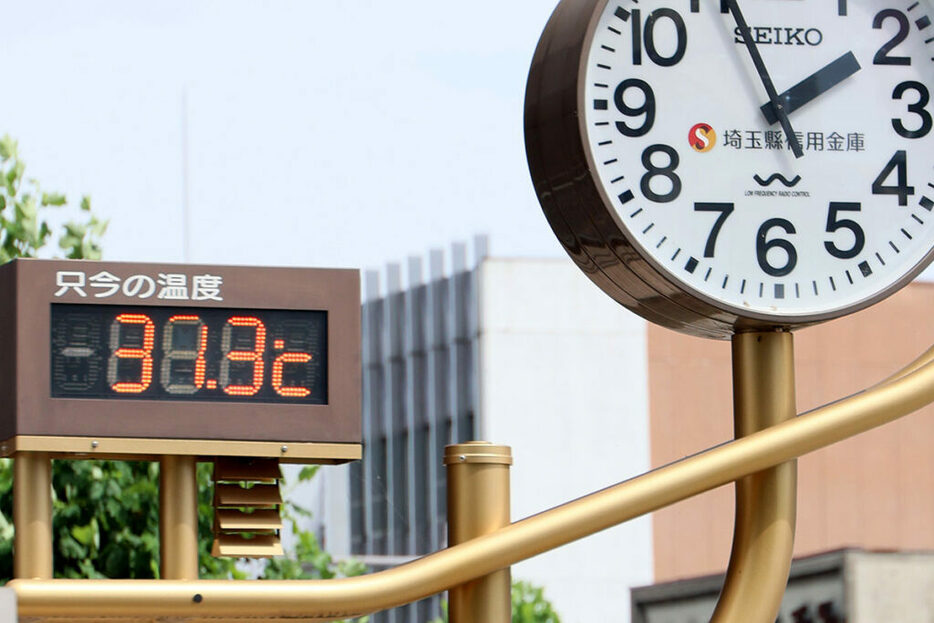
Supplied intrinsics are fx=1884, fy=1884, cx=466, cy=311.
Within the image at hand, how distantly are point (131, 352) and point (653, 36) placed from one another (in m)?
1.13

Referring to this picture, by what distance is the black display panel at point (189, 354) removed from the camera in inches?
129

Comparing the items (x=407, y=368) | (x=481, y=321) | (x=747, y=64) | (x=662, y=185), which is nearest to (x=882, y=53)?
(x=747, y=64)

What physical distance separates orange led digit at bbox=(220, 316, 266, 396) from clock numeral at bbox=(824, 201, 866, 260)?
1.09m

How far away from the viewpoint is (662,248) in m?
3.50

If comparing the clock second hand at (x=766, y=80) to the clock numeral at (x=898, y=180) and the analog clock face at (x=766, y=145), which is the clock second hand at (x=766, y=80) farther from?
the clock numeral at (x=898, y=180)

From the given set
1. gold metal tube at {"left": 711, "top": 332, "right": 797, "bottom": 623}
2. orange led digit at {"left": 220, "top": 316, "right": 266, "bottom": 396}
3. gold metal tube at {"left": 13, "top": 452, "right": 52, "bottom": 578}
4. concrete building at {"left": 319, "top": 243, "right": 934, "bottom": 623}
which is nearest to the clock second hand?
gold metal tube at {"left": 711, "top": 332, "right": 797, "bottom": 623}

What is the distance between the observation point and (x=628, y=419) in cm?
3173

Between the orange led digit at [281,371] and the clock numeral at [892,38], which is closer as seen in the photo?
the orange led digit at [281,371]

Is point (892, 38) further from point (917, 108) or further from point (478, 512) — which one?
point (478, 512)

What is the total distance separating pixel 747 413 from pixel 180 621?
117cm

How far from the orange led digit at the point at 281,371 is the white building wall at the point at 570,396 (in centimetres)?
2798

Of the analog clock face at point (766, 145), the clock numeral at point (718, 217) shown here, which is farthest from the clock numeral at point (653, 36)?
the clock numeral at point (718, 217)

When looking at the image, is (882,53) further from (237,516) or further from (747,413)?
(237,516)

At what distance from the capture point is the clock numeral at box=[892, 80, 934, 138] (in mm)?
3668
